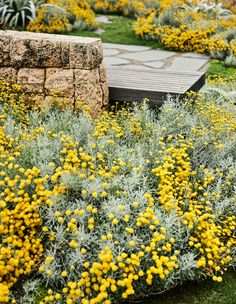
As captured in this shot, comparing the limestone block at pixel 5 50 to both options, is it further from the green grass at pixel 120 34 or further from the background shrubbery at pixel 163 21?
the green grass at pixel 120 34

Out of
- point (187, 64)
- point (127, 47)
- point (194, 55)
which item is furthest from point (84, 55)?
point (127, 47)

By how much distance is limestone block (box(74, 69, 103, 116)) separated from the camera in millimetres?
4098

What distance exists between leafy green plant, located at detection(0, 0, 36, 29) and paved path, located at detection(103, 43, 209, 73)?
5.14 feet

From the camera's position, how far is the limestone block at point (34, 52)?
4090 mm

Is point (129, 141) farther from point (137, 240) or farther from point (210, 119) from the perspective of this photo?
point (137, 240)

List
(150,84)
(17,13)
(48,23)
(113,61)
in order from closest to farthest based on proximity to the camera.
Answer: (150,84), (113,61), (17,13), (48,23)

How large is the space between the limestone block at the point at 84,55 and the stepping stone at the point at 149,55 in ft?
9.79

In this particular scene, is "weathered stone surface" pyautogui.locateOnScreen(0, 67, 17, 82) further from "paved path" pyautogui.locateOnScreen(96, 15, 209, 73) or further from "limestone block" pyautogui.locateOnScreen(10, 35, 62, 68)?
"paved path" pyautogui.locateOnScreen(96, 15, 209, 73)

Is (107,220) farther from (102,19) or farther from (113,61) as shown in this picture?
(102,19)

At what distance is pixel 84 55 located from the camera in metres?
4.02

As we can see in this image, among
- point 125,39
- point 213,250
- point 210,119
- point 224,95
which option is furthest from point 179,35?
point 213,250

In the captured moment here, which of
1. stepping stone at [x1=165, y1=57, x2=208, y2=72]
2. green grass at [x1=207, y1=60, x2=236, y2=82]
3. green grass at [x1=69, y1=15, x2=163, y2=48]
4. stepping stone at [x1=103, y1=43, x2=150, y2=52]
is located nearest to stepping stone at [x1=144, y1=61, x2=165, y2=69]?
stepping stone at [x1=165, y1=57, x2=208, y2=72]

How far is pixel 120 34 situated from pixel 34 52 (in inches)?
195

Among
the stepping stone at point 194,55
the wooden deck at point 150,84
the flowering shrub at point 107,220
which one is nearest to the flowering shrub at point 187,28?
the stepping stone at point 194,55
